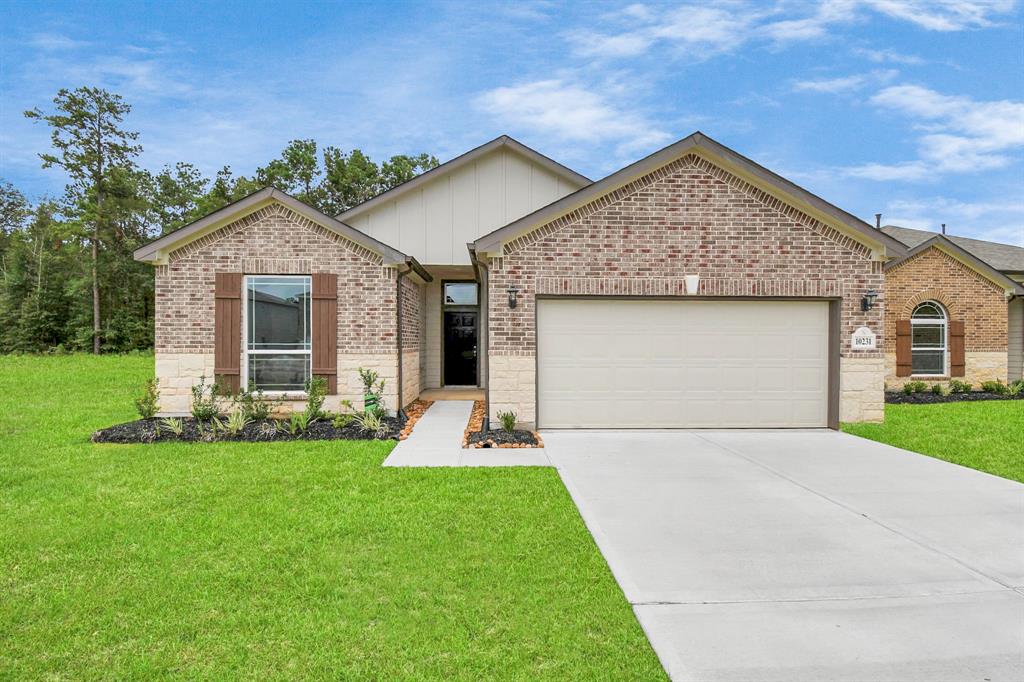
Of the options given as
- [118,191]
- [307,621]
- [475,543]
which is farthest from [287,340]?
[118,191]

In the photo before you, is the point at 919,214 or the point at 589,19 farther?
the point at 919,214

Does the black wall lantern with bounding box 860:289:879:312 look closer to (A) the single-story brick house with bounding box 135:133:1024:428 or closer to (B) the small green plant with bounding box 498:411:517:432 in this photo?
(A) the single-story brick house with bounding box 135:133:1024:428

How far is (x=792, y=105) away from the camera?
1667 cm

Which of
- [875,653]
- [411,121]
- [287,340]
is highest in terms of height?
[411,121]

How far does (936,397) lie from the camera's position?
1422cm

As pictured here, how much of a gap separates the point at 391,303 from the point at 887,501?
26.6ft

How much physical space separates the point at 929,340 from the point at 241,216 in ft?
55.7

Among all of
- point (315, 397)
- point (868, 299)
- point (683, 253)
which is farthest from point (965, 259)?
point (315, 397)

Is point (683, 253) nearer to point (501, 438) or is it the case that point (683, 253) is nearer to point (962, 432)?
point (501, 438)

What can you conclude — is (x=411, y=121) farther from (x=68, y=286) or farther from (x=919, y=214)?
(x=919, y=214)

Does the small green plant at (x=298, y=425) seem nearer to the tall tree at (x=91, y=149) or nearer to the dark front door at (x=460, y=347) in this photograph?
the dark front door at (x=460, y=347)

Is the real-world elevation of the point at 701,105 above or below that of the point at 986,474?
above

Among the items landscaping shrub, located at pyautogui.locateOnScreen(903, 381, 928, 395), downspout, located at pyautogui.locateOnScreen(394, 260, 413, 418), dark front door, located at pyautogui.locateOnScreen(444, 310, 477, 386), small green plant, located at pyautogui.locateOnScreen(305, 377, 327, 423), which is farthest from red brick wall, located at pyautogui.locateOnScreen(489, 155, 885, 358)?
dark front door, located at pyautogui.locateOnScreen(444, 310, 477, 386)

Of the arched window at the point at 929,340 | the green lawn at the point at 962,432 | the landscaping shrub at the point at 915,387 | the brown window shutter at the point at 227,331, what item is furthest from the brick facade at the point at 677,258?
the arched window at the point at 929,340
